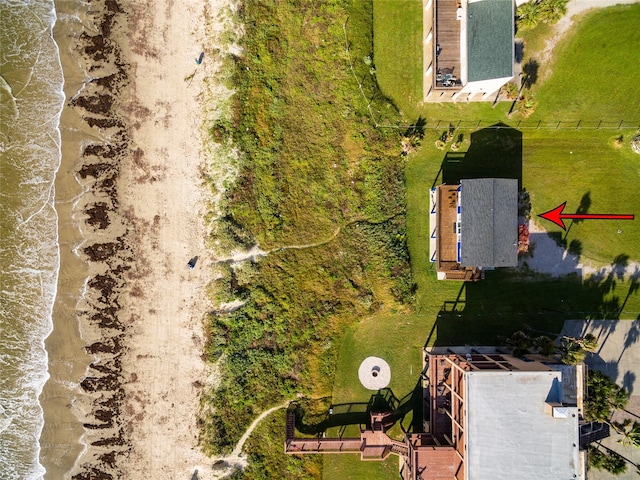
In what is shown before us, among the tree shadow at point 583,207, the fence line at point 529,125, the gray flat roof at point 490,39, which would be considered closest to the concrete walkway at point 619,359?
the tree shadow at point 583,207

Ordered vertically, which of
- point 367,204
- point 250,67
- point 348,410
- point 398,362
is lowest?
point 348,410

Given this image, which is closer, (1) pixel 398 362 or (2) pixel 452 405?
(2) pixel 452 405

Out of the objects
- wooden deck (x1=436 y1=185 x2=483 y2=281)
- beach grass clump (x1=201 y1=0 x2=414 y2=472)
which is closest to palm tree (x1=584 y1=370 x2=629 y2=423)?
wooden deck (x1=436 y1=185 x2=483 y2=281)

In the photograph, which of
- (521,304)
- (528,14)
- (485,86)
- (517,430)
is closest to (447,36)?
(485,86)

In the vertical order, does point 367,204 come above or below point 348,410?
above

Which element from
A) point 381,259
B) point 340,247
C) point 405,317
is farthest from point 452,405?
point 340,247

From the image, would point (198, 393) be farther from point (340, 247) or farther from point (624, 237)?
point (624, 237)

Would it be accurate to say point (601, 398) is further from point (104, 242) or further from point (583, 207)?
point (104, 242)
